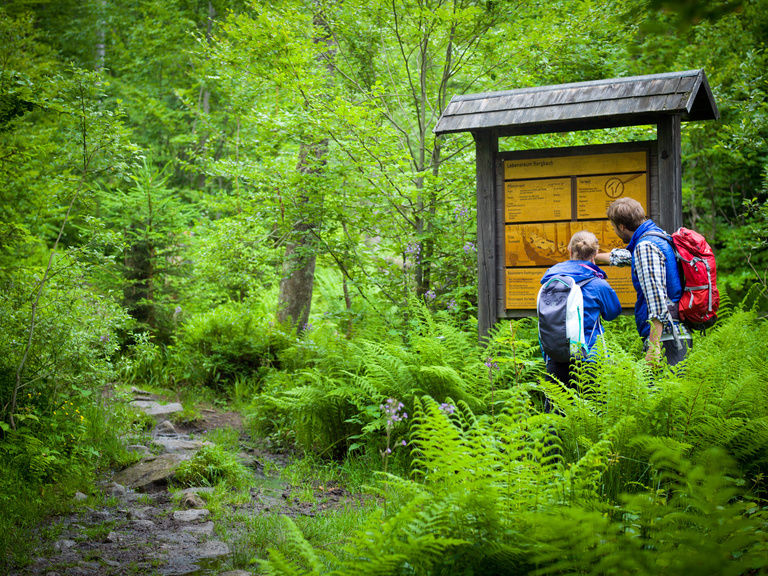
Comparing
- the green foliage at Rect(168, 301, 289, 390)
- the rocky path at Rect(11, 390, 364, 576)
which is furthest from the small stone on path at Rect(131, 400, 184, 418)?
the green foliage at Rect(168, 301, 289, 390)

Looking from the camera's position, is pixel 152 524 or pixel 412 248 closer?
pixel 152 524

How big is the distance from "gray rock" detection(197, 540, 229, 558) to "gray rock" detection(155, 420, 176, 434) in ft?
10.8

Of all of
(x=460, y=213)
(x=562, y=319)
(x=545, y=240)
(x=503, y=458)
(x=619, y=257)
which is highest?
(x=460, y=213)

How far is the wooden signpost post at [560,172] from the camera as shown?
19.0 feet

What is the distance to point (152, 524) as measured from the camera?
4.32m

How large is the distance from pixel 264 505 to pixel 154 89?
1726 cm

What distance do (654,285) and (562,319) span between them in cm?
72

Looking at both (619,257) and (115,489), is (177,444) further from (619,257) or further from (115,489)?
(619,257)

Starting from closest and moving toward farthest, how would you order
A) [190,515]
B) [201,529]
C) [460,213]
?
[201,529] → [190,515] → [460,213]

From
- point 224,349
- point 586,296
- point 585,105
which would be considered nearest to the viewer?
point 586,296

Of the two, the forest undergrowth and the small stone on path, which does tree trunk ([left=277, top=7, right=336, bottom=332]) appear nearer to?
the forest undergrowth

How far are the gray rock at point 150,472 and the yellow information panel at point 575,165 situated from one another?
4261mm

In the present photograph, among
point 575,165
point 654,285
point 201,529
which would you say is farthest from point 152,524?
point 575,165

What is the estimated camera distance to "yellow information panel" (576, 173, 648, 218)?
5.97 metres
